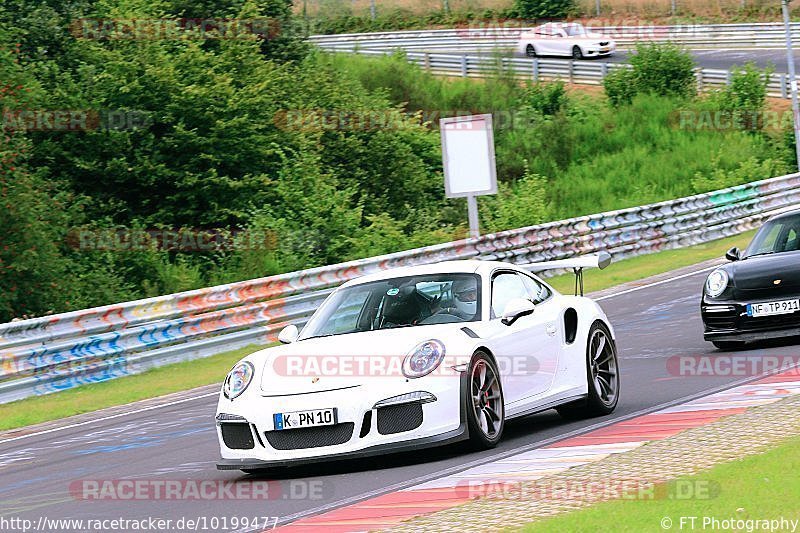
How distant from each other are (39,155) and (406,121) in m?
12.7

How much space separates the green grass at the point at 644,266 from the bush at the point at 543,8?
3885 cm

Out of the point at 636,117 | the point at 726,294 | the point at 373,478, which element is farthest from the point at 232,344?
the point at 636,117

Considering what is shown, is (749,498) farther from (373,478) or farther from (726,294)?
(726,294)

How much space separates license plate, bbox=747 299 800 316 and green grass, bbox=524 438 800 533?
680 cm

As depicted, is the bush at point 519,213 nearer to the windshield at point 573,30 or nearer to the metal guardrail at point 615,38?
the metal guardrail at point 615,38

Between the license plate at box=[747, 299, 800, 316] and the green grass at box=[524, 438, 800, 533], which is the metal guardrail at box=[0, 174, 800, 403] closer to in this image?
the license plate at box=[747, 299, 800, 316]

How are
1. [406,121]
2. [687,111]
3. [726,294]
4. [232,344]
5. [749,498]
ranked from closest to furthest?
[749,498]
[726,294]
[232,344]
[406,121]
[687,111]

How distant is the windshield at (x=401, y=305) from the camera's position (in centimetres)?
1035

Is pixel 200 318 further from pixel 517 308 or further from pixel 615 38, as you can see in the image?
pixel 615 38

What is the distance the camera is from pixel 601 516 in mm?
6562

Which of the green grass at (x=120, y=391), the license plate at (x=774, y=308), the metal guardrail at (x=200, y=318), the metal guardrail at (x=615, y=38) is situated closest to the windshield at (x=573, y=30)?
the metal guardrail at (x=615, y=38)

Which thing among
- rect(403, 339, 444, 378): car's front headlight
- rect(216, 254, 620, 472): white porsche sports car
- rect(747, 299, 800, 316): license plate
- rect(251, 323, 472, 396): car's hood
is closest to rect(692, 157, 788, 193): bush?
rect(747, 299, 800, 316): license plate

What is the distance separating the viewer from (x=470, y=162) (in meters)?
27.1

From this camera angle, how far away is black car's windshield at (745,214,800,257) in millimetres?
14953
